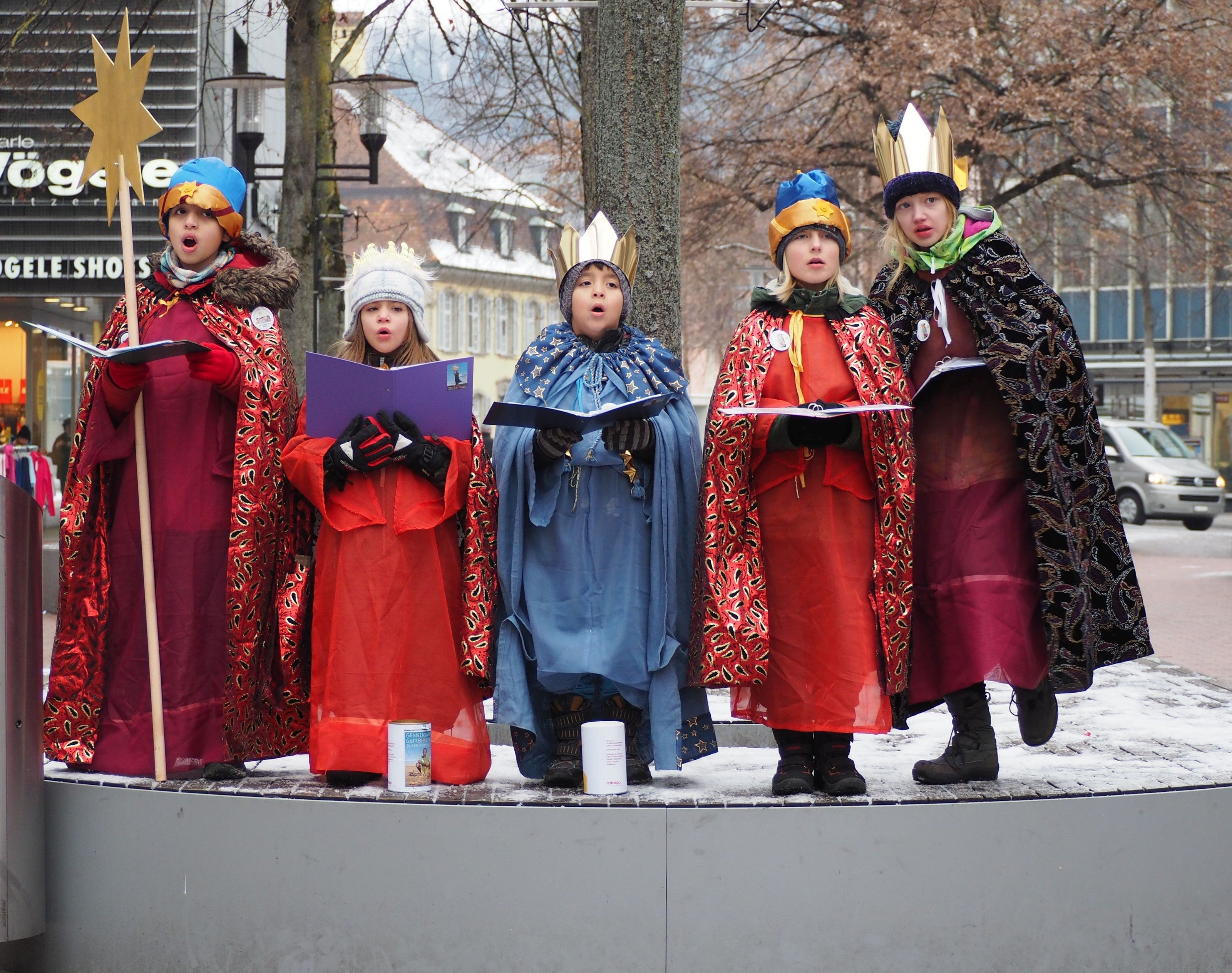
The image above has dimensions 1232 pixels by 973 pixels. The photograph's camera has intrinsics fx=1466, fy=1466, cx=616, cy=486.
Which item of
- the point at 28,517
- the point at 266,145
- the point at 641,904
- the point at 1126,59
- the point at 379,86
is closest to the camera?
the point at 641,904

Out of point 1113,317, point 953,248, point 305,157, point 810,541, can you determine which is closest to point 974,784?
point 810,541

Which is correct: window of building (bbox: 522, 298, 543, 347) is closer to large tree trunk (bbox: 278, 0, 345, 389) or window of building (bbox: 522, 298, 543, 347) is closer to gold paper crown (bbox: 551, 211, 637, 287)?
large tree trunk (bbox: 278, 0, 345, 389)

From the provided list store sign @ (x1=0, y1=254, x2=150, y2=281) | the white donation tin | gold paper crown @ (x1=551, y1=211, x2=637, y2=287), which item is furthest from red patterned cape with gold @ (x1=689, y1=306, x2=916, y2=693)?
store sign @ (x1=0, y1=254, x2=150, y2=281)

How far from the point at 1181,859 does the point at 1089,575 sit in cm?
83

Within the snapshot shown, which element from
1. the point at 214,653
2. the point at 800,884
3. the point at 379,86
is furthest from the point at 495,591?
the point at 379,86

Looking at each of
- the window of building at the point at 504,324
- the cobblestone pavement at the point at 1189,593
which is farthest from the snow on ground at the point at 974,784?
the window of building at the point at 504,324

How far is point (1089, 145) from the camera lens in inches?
710

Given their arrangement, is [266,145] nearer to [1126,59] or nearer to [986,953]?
[1126,59]

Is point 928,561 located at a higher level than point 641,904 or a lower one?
higher

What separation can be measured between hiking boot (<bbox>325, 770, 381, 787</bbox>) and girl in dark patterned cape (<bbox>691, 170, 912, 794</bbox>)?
983mm

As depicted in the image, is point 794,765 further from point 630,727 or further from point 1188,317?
point 1188,317

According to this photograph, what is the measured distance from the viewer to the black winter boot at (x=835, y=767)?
3947mm

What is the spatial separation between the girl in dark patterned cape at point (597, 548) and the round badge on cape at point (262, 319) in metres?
0.80

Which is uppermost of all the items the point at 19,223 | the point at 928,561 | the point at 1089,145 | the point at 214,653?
Result: the point at 1089,145
